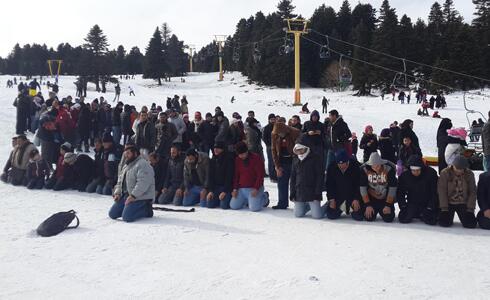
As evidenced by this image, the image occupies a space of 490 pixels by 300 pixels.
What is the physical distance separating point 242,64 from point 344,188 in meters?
87.4

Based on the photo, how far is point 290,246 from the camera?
260 inches

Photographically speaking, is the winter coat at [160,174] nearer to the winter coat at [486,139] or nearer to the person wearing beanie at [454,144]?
the person wearing beanie at [454,144]

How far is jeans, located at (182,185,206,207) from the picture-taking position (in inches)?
388

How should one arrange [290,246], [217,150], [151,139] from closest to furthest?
[290,246] < [217,150] < [151,139]

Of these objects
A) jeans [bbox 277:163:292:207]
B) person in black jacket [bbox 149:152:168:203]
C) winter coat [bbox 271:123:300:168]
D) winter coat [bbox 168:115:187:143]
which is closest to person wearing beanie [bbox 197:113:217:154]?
winter coat [bbox 168:115:187:143]

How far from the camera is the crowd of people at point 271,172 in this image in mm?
7863

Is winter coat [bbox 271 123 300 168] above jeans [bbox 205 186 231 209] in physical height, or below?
above

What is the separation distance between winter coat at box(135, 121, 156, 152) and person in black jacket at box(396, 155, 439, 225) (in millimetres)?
6644

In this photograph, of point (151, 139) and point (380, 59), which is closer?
point (151, 139)

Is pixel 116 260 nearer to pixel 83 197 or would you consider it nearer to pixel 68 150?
pixel 83 197

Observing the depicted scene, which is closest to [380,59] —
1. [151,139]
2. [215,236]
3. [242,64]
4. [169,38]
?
[242,64]

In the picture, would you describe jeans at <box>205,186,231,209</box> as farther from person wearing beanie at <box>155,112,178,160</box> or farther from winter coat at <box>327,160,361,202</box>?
person wearing beanie at <box>155,112,178,160</box>

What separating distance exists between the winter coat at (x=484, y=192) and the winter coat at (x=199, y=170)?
192 inches

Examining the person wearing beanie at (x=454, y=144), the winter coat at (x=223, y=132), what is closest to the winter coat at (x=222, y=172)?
the winter coat at (x=223, y=132)
